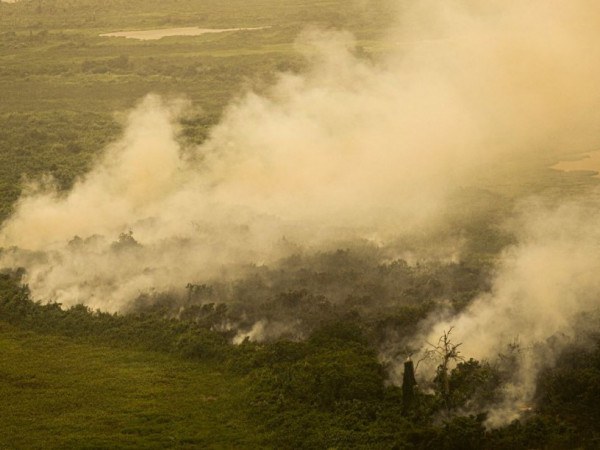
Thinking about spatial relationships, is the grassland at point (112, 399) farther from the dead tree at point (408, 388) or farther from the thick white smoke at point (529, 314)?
the thick white smoke at point (529, 314)

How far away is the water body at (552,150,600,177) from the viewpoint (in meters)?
59.7

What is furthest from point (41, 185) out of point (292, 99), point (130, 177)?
point (292, 99)

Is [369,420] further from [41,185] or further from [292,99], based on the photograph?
[292,99]

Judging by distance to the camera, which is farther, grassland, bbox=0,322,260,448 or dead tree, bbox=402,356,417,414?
dead tree, bbox=402,356,417,414

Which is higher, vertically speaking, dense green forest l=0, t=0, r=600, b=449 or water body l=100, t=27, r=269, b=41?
water body l=100, t=27, r=269, b=41

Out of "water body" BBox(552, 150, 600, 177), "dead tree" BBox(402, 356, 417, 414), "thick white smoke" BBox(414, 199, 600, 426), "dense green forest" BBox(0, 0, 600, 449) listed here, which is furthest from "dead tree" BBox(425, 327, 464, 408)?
"water body" BBox(552, 150, 600, 177)

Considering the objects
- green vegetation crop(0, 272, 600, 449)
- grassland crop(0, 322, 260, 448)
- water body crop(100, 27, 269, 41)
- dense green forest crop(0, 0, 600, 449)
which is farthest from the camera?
water body crop(100, 27, 269, 41)

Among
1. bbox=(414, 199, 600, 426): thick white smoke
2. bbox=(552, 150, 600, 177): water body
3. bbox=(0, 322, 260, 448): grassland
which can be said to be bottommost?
bbox=(0, 322, 260, 448): grassland

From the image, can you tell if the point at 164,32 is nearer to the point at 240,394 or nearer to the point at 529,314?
the point at 240,394

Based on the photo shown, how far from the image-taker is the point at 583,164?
200 feet

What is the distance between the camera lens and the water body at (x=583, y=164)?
59.7 meters

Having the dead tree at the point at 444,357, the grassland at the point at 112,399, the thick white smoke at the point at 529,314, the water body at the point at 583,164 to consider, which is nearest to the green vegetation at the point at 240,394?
the grassland at the point at 112,399

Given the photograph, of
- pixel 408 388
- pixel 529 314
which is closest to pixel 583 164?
pixel 529 314

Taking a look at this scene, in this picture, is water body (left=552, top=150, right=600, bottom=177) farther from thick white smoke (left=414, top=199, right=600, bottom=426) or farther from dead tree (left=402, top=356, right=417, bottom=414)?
dead tree (left=402, top=356, right=417, bottom=414)
